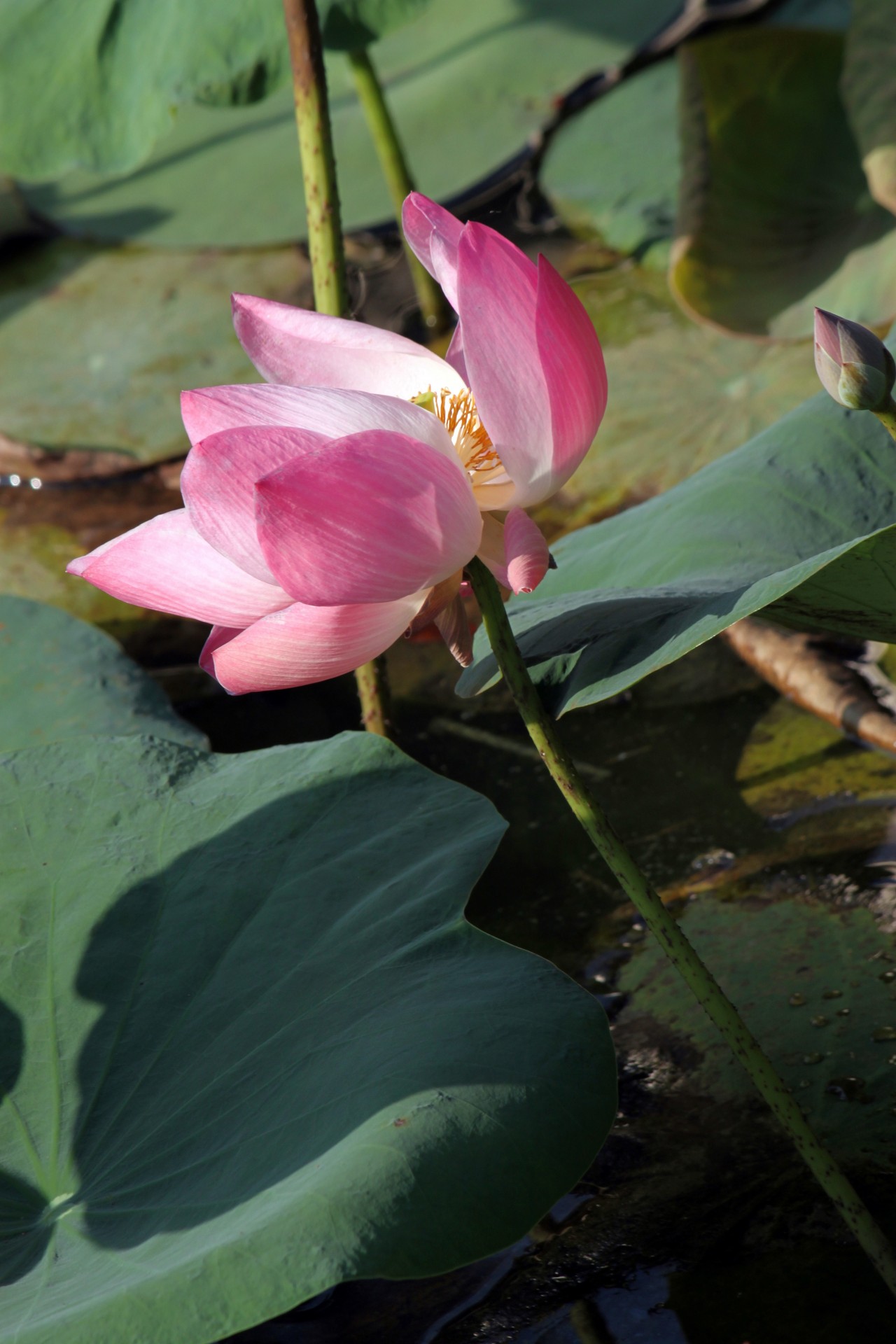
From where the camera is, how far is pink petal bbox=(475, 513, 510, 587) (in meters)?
0.67

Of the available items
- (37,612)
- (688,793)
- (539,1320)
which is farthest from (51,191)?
(539,1320)

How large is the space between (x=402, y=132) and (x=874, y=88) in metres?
1.32

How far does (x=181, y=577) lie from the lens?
664 mm

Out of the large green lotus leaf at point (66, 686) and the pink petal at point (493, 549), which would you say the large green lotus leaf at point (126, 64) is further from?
the pink petal at point (493, 549)

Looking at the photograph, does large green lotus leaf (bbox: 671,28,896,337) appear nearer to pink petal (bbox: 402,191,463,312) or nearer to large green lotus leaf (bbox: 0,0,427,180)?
large green lotus leaf (bbox: 0,0,427,180)

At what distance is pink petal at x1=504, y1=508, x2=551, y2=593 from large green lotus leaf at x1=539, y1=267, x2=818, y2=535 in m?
1.21

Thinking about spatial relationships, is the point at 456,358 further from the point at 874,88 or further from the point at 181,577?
the point at 874,88

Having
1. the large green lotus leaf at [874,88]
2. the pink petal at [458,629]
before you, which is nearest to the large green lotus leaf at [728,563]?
the pink petal at [458,629]

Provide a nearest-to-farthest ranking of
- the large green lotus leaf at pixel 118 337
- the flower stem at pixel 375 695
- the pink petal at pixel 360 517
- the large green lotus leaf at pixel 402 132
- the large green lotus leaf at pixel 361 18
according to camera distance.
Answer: the pink petal at pixel 360 517, the flower stem at pixel 375 695, the large green lotus leaf at pixel 361 18, the large green lotus leaf at pixel 118 337, the large green lotus leaf at pixel 402 132

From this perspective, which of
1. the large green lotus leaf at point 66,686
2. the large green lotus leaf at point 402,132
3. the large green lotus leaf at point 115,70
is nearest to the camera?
the large green lotus leaf at point 66,686

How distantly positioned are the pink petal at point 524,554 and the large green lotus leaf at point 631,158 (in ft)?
6.03

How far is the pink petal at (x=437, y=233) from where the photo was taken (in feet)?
Result: 2.21

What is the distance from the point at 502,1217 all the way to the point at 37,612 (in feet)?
3.55

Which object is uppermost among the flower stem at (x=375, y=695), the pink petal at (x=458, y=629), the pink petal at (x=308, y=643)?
the pink petal at (x=308, y=643)
